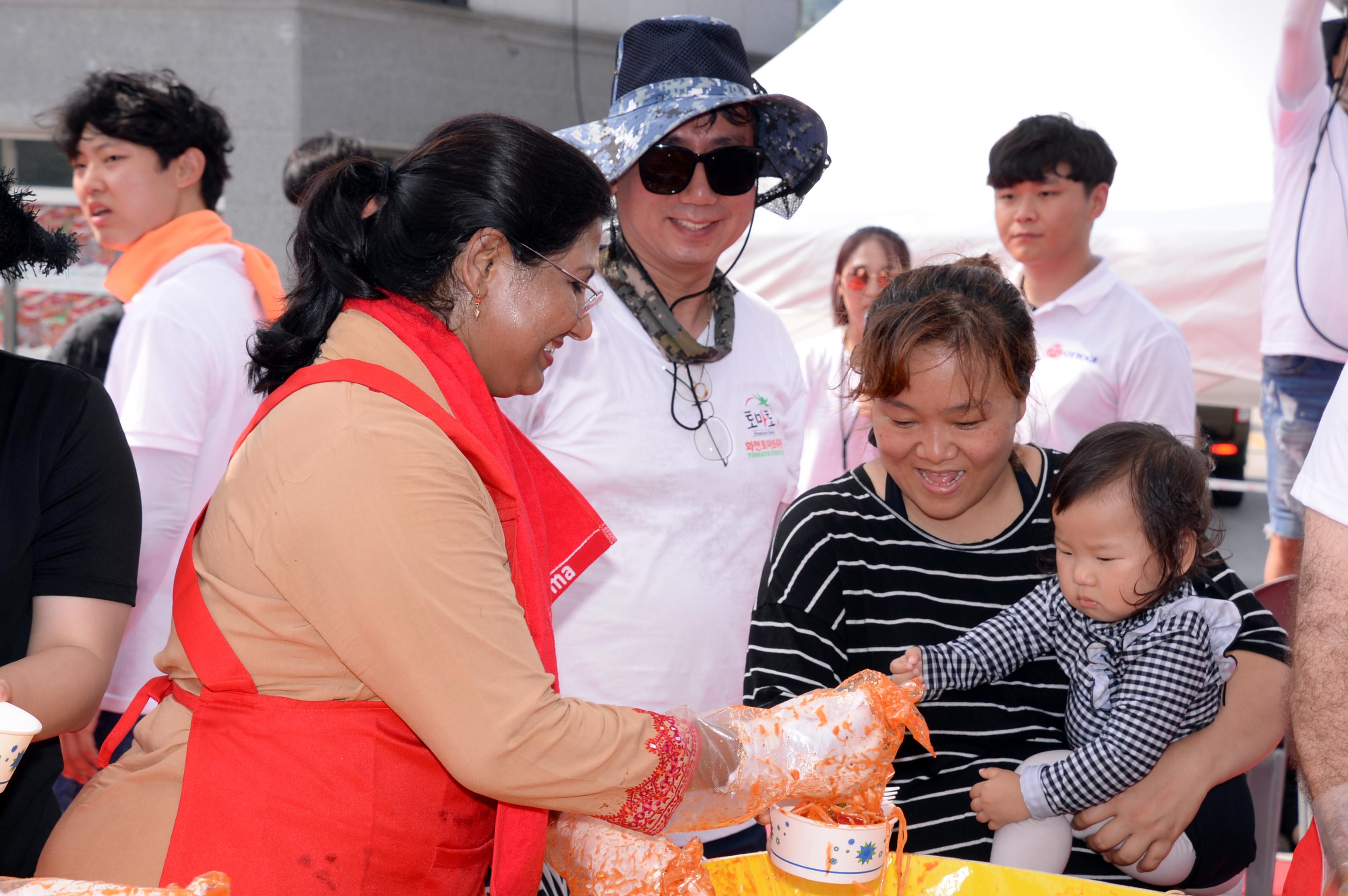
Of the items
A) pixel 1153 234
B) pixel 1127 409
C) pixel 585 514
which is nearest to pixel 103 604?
pixel 585 514

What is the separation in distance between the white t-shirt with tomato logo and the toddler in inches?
24.4

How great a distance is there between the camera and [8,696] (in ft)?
4.87

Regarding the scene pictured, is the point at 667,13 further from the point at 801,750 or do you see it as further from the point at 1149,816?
the point at 801,750

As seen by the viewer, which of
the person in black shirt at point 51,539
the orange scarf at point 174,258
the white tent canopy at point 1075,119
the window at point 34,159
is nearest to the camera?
the person in black shirt at point 51,539

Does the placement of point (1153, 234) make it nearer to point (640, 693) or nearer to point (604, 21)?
point (640, 693)

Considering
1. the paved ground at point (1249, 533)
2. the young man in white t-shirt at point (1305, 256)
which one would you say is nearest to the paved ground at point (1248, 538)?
the paved ground at point (1249, 533)

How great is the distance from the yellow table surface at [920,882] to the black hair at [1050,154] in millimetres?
2604

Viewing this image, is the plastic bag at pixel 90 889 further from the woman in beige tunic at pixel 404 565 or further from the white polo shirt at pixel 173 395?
the white polo shirt at pixel 173 395

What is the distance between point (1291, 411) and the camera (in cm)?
432

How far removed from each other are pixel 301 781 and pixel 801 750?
634 mm

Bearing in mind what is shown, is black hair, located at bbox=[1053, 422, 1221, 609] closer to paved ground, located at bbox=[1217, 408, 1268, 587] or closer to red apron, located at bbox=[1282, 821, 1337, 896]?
red apron, located at bbox=[1282, 821, 1337, 896]

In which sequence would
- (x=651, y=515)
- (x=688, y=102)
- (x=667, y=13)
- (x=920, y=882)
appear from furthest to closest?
(x=667, y=13) → (x=688, y=102) → (x=651, y=515) → (x=920, y=882)

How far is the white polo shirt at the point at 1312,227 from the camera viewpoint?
4098mm

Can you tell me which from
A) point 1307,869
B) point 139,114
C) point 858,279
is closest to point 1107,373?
point 858,279
